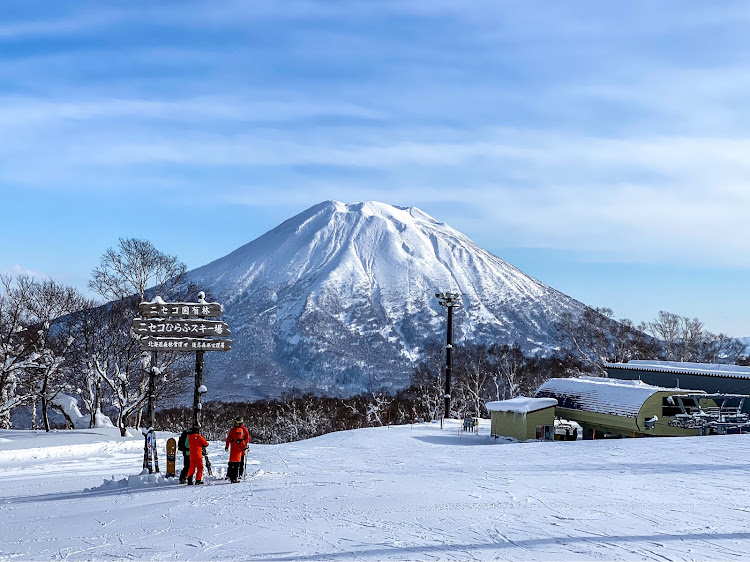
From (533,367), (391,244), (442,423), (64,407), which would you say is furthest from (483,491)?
(391,244)

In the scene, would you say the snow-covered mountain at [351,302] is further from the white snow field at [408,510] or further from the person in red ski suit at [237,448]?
the person in red ski suit at [237,448]

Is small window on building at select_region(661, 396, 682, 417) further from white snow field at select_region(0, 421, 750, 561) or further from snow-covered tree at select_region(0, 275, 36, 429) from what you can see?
snow-covered tree at select_region(0, 275, 36, 429)

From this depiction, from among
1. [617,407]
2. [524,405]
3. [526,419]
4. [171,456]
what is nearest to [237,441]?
[171,456]

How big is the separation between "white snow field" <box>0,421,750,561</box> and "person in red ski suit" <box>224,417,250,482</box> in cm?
30

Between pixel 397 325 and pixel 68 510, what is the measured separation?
145 m

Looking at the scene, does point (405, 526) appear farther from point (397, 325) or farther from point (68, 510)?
point (397, 325)

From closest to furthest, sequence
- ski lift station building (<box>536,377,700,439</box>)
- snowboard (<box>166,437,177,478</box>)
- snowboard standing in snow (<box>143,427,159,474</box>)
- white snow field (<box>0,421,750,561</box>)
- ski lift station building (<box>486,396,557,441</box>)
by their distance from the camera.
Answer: white snow field (<box>0,421,750,561</box>) → snowboard (<box>166,437,177,478</box>) → snowboard standing in snow (<box>143,427,159,474</box>) → ski lift station building (<box>536,377,700,439</box>) → ski lift station building (<box>486,396,557,441</box>)

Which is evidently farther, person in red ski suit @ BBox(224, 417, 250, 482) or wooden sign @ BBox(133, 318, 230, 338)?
wooden sign @ BBox(133, 318, 230, 338)

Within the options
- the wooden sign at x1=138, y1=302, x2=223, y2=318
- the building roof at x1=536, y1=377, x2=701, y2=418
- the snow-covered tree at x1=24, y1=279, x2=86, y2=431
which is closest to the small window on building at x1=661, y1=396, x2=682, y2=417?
the building roof at x1=536, y1=377, x2=701, y2=418

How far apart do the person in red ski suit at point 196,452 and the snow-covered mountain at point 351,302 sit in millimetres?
103955

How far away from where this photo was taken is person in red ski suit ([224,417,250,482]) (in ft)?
50.3

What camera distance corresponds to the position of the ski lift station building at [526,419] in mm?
30750

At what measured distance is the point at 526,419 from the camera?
30688 millimetres

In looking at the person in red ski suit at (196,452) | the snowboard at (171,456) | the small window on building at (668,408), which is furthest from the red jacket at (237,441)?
the small window on building at (668,408)
